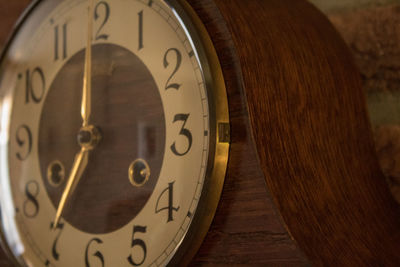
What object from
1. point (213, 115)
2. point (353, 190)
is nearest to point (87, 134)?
point (213, 115)

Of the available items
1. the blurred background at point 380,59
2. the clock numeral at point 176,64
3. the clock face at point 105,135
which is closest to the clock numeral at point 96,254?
the clock face at point 105,135

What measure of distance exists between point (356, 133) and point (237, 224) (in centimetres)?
30

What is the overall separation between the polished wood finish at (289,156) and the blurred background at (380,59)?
9cm

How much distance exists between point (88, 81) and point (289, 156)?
293mm

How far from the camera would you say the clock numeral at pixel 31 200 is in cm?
81

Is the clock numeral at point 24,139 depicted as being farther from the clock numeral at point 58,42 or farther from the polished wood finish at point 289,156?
the polished wood finish at point 289,156

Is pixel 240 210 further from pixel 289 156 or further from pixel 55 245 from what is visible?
pixel 55 245

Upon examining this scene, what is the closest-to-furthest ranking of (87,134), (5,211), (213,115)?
(213,115) < (87,134) < (5,211)

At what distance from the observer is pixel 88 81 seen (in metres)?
0.74

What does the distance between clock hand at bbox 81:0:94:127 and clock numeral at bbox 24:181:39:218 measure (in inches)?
6.0

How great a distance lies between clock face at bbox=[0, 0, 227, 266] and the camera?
25.1 inches

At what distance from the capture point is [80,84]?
30.0 inches

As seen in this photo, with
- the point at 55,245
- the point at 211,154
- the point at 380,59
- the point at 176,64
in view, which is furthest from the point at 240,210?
the point at 380,59

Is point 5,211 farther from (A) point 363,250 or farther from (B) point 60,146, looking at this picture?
(A) point 363,250
